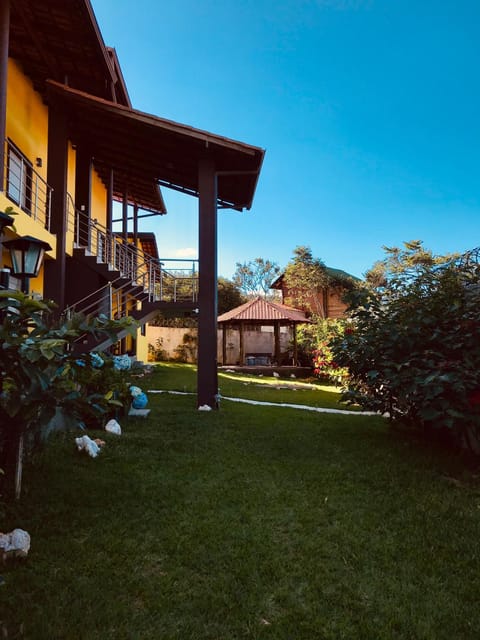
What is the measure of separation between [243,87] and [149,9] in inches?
193

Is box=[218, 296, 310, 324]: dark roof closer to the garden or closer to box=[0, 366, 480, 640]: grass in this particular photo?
the garden

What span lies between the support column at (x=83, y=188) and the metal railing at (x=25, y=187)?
5.37 ft

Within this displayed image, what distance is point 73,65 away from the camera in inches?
316

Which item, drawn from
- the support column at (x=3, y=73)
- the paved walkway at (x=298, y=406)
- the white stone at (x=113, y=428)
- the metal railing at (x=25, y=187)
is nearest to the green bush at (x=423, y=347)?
the paved walkway at (x=298, y=406)

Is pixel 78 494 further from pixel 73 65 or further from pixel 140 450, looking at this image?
pixel 73 65

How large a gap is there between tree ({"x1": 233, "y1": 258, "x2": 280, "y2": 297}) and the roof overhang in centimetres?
2784

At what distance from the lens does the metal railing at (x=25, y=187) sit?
702 centimetres

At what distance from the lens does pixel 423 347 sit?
4.59 metres

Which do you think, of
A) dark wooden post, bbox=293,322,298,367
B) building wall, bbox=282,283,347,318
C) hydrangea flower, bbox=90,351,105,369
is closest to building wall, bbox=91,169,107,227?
dark wooden post, bbox=293,322,298,367

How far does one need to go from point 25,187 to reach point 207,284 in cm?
403

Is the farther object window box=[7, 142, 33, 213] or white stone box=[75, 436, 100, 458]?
window box=[7, 142, 33, 213]

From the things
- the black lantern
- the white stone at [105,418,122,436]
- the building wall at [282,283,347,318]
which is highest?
the building wall at [282,283,347,318]

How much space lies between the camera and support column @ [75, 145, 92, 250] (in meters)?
9.82

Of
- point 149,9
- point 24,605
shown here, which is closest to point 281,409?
point 24,605
